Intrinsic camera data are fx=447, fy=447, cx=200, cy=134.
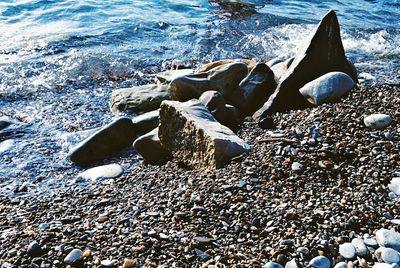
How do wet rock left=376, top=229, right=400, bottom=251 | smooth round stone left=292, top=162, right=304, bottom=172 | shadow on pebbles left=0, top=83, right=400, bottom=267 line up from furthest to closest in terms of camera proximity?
1. smooth round stone left=292, top=162, right=304, bottom=172
2. shadow on pebbles left=0, top=83, right=400, bottom=267
3. wet rock left=376, top=229, right=400, bottom=251

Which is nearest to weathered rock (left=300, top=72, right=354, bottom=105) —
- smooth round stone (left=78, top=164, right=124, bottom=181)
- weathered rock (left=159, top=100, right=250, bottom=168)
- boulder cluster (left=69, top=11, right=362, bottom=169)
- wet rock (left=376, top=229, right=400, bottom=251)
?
boulder cluster (left=69, top=11, right=362, bottom=169)

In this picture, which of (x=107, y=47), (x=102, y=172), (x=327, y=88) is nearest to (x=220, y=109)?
(x=327, y=88)

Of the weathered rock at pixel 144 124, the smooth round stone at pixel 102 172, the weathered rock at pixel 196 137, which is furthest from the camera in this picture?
the weathered rock at pixel 144 124

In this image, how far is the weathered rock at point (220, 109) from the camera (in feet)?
15.3

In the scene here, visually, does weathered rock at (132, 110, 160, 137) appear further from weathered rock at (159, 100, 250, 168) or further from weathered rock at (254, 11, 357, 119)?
weathered rock at (254, 11, 357, 119)

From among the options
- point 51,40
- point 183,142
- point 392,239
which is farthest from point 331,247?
point 51,40

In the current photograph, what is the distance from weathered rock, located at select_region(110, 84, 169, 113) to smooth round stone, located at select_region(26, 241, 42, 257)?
3.18 m

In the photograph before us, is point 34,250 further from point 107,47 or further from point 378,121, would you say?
point 107,47

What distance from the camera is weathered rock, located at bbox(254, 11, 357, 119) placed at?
4785 millimetres

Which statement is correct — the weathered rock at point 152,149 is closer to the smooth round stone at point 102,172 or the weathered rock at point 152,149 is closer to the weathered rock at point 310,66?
the smooth round stone at point 102,172

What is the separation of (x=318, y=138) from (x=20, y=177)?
2827mm

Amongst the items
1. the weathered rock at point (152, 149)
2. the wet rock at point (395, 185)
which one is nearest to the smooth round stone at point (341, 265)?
the wet rock at point (395, 185)

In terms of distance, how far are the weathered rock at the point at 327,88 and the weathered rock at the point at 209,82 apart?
3.17 ft

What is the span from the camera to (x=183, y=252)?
2596mm
